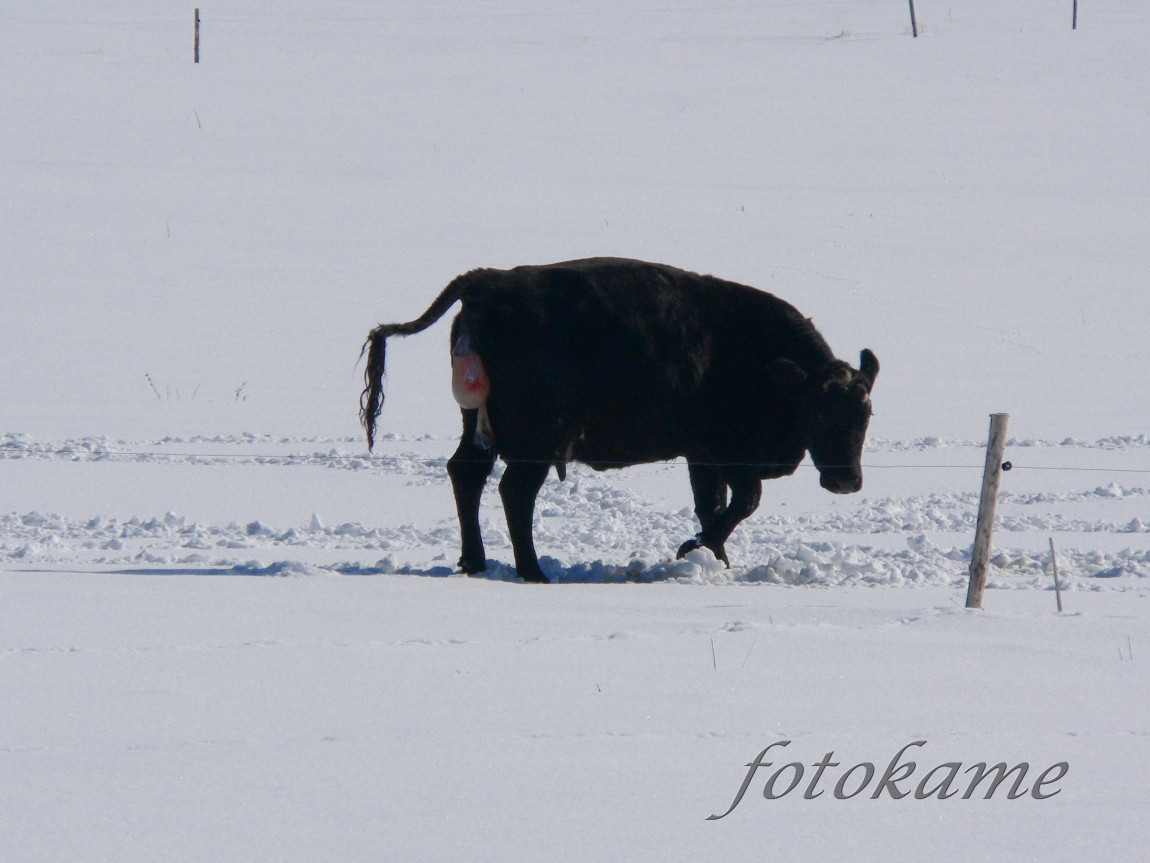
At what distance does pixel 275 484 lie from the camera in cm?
1166

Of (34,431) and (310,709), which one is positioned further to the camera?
(34,431)

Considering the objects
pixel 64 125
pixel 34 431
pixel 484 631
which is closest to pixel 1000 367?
pixel 34 431

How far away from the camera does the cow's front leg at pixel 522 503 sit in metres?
7.95

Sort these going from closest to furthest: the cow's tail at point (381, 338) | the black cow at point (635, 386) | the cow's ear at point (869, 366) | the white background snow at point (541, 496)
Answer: the white background snow at point (541, 496)
the black cow at point (635, 386)
the cow's tail at point (381, 338)
the cow's ear at point (869, 366)

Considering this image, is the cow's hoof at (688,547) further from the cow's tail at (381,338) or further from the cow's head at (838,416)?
the cow's tail at (381,338)

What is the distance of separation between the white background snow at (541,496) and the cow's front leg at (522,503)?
0.58ft

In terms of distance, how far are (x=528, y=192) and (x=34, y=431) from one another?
14735 mm

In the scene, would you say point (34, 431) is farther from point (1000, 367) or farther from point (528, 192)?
point (528, 192)

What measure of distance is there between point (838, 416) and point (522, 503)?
1.93m

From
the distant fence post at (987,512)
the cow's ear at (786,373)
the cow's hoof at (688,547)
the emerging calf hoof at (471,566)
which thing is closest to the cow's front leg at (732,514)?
the cow's hoof at (688,547)

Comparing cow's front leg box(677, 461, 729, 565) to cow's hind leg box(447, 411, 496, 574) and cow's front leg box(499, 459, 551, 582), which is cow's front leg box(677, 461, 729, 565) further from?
cow's hind leg box(447, 411, 496, 574)

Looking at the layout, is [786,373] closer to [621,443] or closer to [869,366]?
Result: [869,366]

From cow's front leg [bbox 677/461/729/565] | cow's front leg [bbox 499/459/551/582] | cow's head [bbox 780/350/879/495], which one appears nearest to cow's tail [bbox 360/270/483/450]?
cow's front leg [bbox 499/459/551/582]

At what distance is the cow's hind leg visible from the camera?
26.7ft
